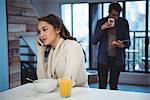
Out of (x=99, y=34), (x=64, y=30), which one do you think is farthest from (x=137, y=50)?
(x=64, y=30)

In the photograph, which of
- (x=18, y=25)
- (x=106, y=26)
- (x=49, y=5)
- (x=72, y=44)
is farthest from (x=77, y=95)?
(x=49, y=5)

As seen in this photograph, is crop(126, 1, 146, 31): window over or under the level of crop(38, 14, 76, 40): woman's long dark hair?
over

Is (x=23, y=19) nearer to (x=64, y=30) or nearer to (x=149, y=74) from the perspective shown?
(x=64, y=30)

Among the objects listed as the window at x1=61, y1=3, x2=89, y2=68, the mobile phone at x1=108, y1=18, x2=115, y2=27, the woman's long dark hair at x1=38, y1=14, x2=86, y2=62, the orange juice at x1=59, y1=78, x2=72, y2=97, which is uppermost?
the window at x1=61, y1=3, x2=89, y2=68

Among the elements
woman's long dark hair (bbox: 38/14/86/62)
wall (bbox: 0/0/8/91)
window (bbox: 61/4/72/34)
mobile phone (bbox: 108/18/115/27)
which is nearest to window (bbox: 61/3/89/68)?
window (bbox: 61/4/72/34)

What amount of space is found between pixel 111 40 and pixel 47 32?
85 centimetres

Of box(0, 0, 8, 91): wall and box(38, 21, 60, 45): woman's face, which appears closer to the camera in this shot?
box(0, 0, 8, 91): wall

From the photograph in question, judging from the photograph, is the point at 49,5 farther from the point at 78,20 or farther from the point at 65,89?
the point at 65,89

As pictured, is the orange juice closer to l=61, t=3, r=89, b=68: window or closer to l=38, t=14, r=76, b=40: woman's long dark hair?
l=38, t=14, r=76, b=40: woman's long dark hair

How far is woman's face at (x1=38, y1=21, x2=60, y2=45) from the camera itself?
0.98 meters

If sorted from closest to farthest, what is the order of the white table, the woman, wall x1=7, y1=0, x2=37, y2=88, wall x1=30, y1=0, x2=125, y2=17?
the white table
the woman
wall x1=7, y1=0, x2=37, y2=88
wall x1=30, y1=0, x2=125, y2=17

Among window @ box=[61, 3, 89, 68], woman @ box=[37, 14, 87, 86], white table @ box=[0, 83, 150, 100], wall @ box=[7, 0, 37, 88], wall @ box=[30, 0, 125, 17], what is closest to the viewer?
white table @ box=[0, 83, 150, 100]

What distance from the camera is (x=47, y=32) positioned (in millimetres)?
994

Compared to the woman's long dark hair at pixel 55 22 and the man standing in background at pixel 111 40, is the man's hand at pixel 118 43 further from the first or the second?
the woman's long dark hair at pixel 55 22
